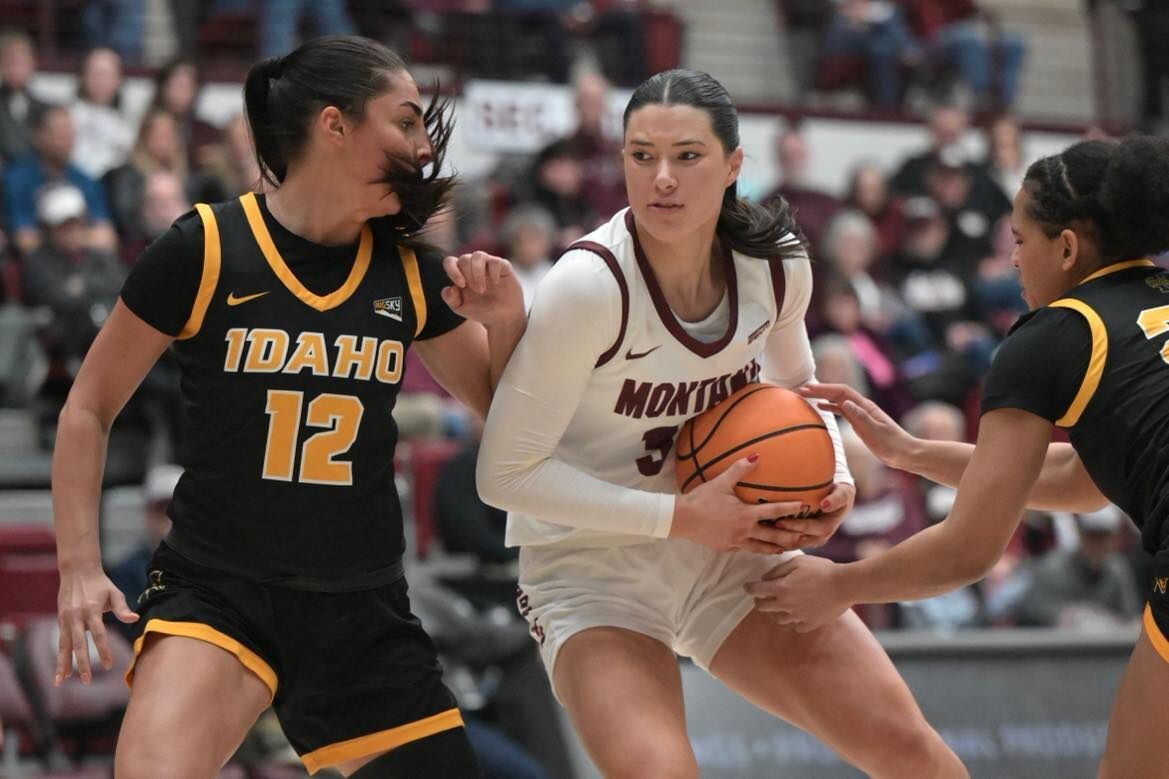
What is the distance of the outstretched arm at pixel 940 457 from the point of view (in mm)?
4172

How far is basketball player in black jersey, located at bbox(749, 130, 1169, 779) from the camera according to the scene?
3551 mm

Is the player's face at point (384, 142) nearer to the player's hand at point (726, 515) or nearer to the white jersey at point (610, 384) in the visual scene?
the white jersey at point (610, 384)

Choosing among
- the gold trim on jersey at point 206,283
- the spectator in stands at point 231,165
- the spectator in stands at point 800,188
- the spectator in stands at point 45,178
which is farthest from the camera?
the spectator in stands at point 800,188

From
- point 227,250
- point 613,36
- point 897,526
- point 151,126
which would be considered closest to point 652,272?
point 227,250

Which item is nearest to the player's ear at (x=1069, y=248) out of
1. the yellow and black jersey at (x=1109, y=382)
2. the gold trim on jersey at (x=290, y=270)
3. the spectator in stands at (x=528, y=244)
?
the yellow and black jersey at (x=1109, y=382)

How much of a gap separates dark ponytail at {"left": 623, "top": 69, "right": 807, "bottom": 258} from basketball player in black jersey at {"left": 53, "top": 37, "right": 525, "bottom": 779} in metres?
0.55

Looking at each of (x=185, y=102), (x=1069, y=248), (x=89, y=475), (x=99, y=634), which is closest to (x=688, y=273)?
(x=1069, y=248)

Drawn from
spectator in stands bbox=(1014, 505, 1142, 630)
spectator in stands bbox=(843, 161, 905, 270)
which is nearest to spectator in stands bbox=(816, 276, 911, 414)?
spectator in stands bbox=(1014, 505, 1142, 630)

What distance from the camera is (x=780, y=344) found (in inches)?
169

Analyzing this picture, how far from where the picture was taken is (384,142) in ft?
12.8

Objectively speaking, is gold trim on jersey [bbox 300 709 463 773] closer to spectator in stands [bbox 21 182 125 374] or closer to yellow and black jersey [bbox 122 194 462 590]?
yellow and black jersey [bbox 122 194 462 590]

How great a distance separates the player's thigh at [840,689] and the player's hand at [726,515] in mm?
318

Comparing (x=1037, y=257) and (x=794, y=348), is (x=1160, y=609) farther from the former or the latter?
(x=794, y=348)

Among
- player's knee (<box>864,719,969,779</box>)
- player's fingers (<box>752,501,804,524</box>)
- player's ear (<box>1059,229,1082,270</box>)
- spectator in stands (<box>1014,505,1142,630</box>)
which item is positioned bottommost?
spectator in stands (<box>1014,505,1142,630</box>)
